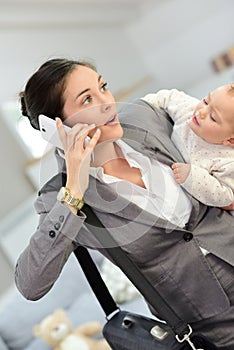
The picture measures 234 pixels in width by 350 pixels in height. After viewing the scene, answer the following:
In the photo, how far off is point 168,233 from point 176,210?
4cm

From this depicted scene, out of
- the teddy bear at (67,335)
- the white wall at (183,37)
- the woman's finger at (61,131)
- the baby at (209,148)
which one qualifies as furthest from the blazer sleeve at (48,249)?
the white wall at (183,37)

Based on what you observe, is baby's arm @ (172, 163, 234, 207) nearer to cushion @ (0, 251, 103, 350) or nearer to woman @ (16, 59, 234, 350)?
woman @ (16, 59, 234, 350)

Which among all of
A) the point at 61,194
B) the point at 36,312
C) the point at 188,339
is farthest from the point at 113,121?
the point at 36,312

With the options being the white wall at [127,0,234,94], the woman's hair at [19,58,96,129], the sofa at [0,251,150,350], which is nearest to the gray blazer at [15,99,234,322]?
the woman's hair at [19,58,96,129]

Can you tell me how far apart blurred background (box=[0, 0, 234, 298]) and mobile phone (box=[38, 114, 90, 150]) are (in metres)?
0.07

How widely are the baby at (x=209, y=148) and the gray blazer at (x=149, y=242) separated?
37mm

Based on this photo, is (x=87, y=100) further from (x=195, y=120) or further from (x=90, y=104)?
(x=195, y=120)

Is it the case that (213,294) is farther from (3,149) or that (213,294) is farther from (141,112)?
(3,149)

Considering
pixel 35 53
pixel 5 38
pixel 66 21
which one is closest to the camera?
pixel 5 38

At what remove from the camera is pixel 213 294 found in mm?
985

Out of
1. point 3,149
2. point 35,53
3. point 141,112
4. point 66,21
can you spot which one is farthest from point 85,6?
point 141,112

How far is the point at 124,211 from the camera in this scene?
955mm

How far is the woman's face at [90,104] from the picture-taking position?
36.5 inches

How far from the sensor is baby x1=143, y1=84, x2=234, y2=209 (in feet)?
3.18
